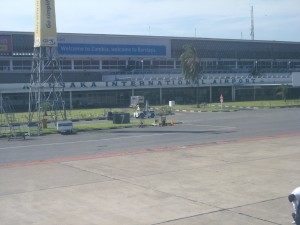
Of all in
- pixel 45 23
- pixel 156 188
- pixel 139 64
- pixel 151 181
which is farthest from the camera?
pixel 139 64

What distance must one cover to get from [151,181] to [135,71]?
7090 centimetres

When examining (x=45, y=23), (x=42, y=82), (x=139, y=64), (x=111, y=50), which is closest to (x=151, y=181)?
(x=45, y=23)

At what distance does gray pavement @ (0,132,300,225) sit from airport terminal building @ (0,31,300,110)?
47.0 m

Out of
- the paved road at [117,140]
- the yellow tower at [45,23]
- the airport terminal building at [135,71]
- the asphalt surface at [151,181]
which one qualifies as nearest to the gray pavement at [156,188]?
the asphalt surface at [151,181]

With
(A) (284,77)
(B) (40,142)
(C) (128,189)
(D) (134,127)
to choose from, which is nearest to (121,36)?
(A) (284,77)

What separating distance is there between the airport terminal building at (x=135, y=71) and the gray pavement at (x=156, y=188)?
47.0 metres

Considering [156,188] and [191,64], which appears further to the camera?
[191,64]

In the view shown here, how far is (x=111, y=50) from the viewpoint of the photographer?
83312 millimetres

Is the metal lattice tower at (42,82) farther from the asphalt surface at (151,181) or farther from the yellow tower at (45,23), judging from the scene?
the asphalt surface at (151,181)

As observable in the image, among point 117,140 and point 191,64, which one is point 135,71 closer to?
point 191,64

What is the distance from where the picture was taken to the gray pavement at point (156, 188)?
38.7ft

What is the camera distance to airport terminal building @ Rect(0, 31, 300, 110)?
73125mm

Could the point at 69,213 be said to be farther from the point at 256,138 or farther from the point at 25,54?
the point at 25,54

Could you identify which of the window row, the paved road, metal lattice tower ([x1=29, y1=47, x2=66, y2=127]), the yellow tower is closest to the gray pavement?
the paved road
